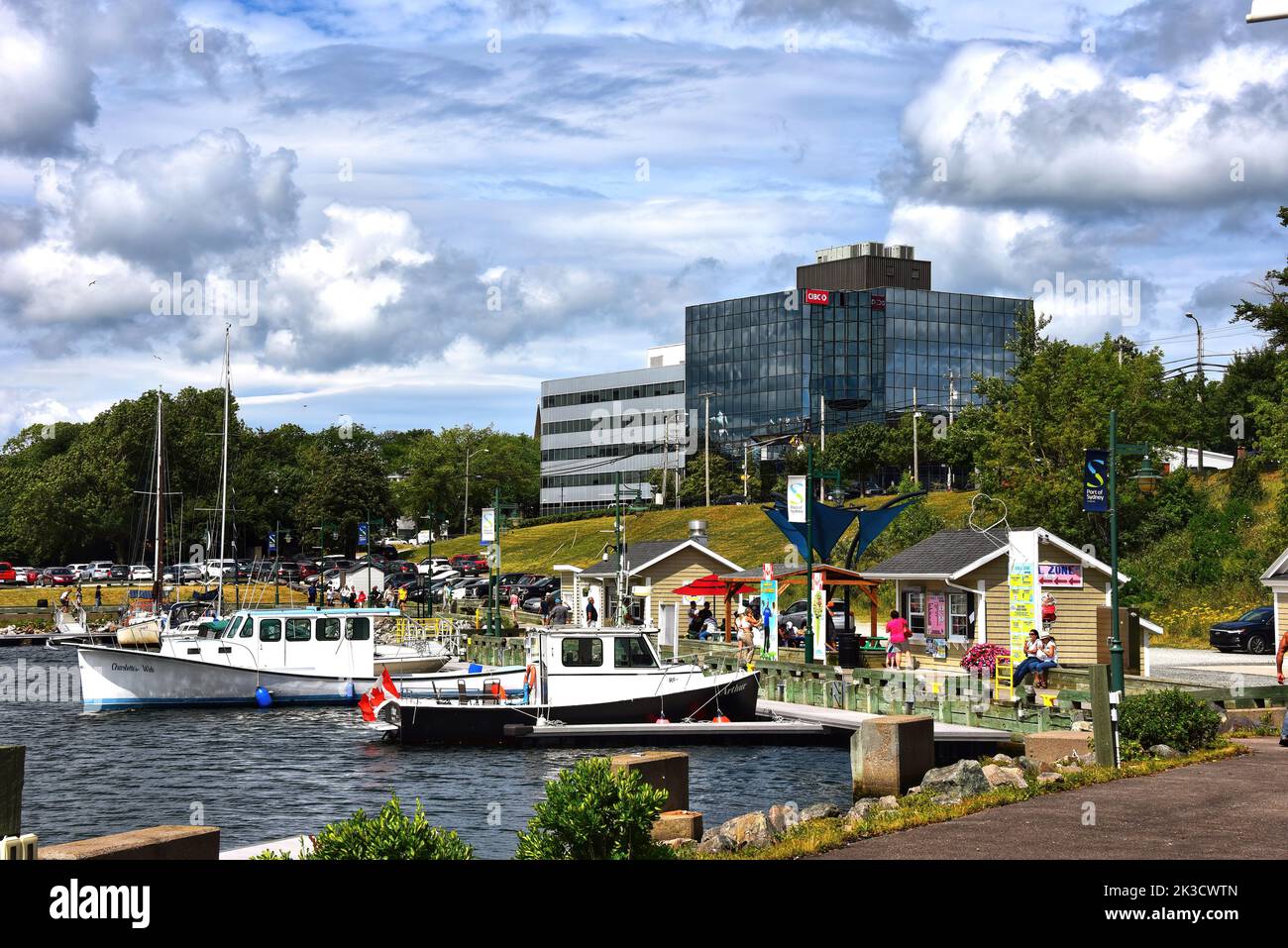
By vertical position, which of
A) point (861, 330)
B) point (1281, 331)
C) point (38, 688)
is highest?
point (861, 330)

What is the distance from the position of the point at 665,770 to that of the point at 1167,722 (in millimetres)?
9451

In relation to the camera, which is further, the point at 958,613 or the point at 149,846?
the point at 958,613

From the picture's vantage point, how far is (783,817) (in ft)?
63.3

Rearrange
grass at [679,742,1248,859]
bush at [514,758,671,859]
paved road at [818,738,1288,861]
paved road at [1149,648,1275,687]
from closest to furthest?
1. bush at [514,758,671,859]
2. paved road at [818,738,1288,861]
3. grass at [679,742,1248,859]
4. paved road at [1149,648,1275,687]

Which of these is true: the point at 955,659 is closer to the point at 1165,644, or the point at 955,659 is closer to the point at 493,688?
the point at 493,688

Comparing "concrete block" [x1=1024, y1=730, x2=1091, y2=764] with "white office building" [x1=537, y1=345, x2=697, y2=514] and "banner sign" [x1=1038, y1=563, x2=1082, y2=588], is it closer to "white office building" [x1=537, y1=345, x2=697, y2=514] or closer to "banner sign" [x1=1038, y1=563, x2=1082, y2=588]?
"banner sign" [x1=1038, y1=563, x2=1082, y2=588]

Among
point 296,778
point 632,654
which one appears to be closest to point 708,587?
point 632,654

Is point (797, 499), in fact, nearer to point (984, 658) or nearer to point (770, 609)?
point (770, 609)

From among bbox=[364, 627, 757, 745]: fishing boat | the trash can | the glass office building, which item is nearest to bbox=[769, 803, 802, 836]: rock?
bbox=[364, 627, 757, 745]: fishing boat

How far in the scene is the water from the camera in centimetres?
2584

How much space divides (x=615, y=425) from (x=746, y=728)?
137 meters

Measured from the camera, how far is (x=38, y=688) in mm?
55125

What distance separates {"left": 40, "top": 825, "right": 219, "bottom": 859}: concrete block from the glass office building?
447ft
